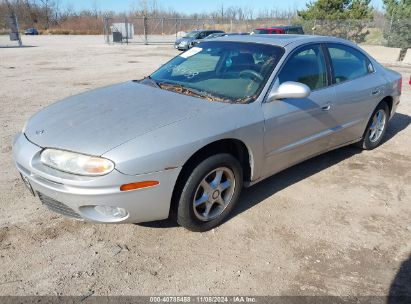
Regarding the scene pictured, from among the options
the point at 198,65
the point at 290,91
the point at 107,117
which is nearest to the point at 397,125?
the point at 290,91

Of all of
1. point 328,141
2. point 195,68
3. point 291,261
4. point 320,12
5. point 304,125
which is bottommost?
point 291,261

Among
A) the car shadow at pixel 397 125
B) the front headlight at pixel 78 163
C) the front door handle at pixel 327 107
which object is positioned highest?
the front door handle at pixel 327 107

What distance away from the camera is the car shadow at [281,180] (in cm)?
338

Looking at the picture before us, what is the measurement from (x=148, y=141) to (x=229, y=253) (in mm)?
1107

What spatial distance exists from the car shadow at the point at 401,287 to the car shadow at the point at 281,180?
137 cm

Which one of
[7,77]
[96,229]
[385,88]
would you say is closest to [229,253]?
[96,229]

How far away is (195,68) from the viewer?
379 centimetres

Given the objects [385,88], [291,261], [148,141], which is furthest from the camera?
[385,88]

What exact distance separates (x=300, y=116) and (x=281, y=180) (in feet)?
3.01

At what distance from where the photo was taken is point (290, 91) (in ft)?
10.1

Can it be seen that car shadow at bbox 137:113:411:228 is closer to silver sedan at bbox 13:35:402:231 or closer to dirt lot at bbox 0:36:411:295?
dirt lot at bbox 0:36:411:295

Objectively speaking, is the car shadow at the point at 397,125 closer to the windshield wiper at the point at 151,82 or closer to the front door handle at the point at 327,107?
the front door handle at the point at 327,107

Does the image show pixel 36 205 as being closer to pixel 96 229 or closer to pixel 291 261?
pixel 96 229

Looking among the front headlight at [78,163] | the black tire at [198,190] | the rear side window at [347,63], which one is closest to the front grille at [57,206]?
the front headlight at [78,163]
